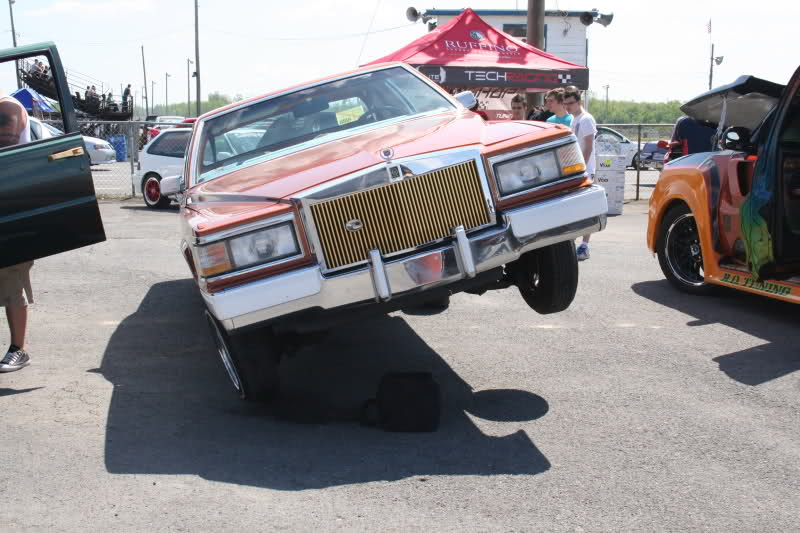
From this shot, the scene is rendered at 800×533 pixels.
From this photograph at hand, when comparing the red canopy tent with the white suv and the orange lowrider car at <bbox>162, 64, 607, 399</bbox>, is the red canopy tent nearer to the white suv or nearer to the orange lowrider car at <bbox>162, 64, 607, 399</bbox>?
the white suv

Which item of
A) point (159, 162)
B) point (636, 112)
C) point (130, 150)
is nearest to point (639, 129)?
point (159, 162)

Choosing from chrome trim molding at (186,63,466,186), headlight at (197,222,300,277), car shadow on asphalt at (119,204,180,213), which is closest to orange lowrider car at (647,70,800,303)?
chrome trim molding at (186,63,466,186)

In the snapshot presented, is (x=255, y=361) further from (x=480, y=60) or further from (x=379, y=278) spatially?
(x=480, y=60)

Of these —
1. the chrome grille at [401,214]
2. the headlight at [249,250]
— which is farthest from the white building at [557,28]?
the headlight at [249,250]

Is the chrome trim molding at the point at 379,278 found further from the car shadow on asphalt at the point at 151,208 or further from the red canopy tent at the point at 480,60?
the car shadow on asphalt at the point at 151,208

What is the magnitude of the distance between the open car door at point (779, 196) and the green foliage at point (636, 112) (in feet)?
294

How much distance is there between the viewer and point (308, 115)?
552cm

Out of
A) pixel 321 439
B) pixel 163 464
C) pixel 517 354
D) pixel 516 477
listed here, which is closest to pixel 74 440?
pixel 163 464

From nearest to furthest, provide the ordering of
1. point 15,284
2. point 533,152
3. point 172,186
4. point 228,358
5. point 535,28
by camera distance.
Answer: point 533,152, point 228,358, point 15,284, point 172,186, point 535,28

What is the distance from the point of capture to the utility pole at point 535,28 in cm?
1429

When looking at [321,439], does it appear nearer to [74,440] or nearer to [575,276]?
A: [74,440]

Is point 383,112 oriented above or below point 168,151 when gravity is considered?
above

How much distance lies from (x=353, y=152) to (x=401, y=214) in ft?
1.82

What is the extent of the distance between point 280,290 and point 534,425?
1.41 meters
